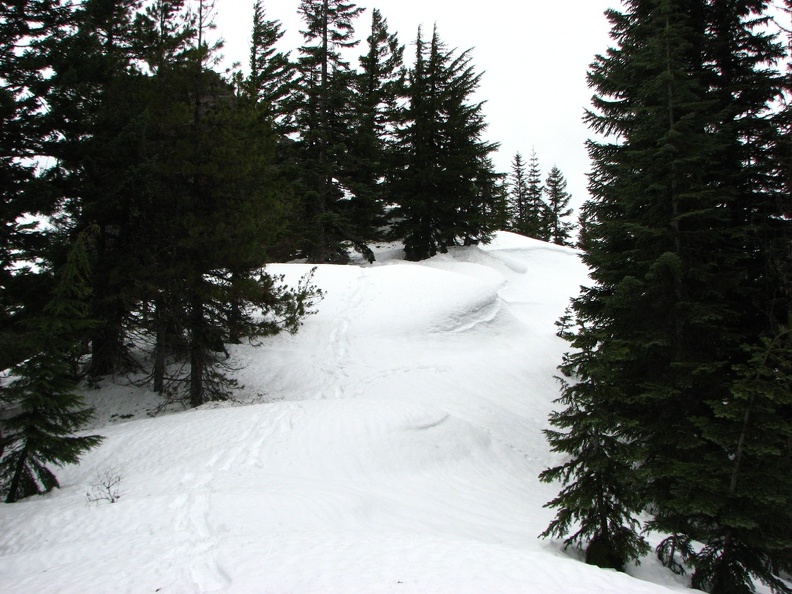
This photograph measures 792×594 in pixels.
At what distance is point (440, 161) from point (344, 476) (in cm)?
→ 2201

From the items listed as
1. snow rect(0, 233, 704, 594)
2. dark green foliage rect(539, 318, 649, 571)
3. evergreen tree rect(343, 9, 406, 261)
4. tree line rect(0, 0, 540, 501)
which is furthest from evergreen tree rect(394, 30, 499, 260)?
dark green foliage rect(539, 318, 649, 571)

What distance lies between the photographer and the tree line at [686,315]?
5652 millimetres

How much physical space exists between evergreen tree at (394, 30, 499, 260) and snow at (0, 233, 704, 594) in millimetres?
8592

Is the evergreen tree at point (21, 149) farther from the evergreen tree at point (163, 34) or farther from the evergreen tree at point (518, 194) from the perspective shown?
the evergreen tree at point (518, 194)

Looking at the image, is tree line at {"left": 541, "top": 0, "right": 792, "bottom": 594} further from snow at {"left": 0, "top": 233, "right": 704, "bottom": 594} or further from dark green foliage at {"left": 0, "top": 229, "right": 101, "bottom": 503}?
dark green foliage at {"left": 0, "top": 229, "right": 101, "bottom": 503}

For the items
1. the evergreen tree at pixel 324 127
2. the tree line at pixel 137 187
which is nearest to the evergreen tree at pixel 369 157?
the evergreen tree at pixel 324 127

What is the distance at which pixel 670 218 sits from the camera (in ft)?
29.5

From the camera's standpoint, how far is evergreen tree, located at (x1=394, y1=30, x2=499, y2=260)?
26.7 metres

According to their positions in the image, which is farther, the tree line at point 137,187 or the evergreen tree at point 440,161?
the evergreen tree at point 440,161

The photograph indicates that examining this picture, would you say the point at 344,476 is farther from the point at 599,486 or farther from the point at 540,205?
the point at 540,205

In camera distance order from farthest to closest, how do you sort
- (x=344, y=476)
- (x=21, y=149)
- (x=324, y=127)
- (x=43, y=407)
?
(x=324, y=127), (x=21, y=149), (x=344, y=476), (x=43, y=407)

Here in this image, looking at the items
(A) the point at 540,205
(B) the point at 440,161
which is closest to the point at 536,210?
(A) the point at 540,205

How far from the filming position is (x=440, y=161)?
87.9ft

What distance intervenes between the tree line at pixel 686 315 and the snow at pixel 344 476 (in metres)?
1.01
